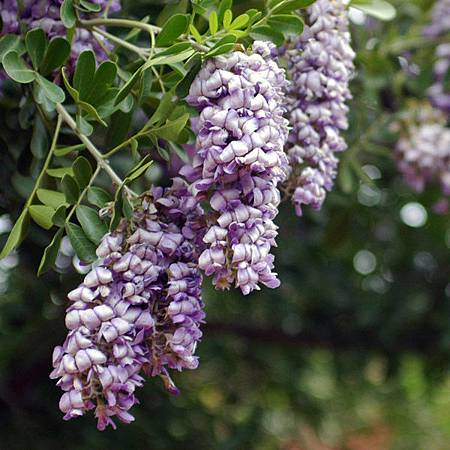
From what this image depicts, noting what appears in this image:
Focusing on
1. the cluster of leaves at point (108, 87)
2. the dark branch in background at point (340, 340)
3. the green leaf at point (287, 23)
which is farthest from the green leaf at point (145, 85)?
the dark branch in background at point (340, 340)

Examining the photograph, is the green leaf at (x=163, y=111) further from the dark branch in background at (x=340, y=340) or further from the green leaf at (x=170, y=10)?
the dark branch in background at (x=340, y=340)

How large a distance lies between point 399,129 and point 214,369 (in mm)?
846

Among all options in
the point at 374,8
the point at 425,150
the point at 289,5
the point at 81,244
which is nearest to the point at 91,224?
the point at 81,244

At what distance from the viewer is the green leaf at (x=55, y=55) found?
668mm

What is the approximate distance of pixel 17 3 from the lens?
0.70m

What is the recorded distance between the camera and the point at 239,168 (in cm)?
57

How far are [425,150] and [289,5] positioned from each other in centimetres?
47

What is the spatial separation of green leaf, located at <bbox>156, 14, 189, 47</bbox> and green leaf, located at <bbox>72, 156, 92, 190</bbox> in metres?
0.10

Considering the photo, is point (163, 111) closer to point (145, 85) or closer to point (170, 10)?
point (145, 85)

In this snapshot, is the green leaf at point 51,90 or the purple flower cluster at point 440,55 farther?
the purple flower cluster at point 440,55

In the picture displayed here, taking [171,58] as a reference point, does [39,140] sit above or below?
below

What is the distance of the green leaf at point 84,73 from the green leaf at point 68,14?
0.03m

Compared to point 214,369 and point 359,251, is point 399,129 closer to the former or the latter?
point 359,251

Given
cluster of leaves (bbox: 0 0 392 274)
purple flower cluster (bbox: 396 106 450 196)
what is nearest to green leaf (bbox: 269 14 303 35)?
cluster of leaves (bbox: 0 0 392 274)
